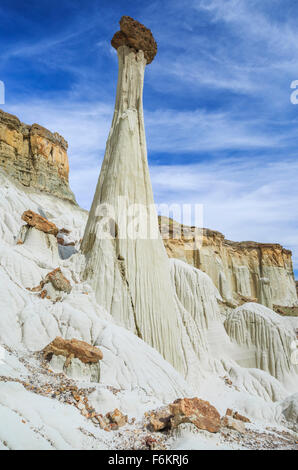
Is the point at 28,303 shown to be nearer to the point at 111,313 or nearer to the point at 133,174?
the point at 111,313

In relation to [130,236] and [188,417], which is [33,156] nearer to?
[130,236]

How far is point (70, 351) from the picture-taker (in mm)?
8320

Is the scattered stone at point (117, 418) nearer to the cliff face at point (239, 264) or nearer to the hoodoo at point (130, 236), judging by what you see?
the hoodoo at point (130, 236)

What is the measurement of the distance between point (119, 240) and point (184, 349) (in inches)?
187

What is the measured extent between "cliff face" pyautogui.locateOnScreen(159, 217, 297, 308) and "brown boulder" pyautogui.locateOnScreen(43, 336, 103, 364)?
1181 inches

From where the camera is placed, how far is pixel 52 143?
119 feet

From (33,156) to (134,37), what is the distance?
19.7 m

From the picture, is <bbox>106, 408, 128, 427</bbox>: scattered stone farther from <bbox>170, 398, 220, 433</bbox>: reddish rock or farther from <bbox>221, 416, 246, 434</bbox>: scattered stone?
<bbox>221, 416, 246, 434</bbox>: scattered stone

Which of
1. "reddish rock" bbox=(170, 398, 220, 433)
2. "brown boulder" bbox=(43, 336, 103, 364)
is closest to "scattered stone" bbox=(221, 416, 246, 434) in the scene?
"reddish rock" bbox=(170, 398, 220, 433)

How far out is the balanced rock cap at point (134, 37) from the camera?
1670 centimetres

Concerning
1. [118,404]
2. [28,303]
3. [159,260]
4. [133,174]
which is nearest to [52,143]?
[133,174]

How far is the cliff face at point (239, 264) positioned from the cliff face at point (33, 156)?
1228cm

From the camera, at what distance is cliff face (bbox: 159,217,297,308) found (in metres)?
41.2

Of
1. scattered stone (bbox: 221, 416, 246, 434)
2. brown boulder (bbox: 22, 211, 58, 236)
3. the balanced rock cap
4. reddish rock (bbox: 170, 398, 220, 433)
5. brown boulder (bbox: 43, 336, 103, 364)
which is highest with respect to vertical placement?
the balanced rock cap
